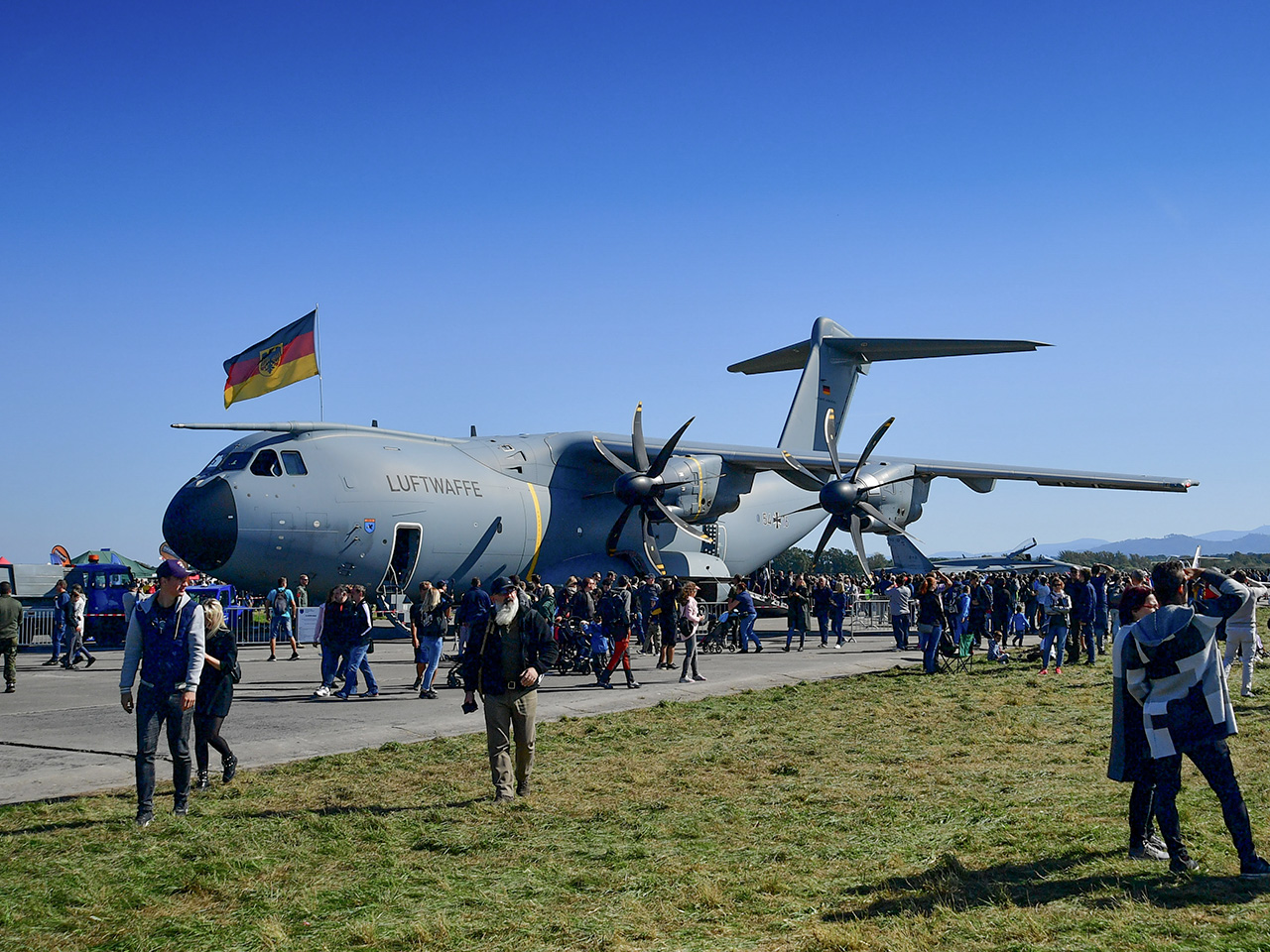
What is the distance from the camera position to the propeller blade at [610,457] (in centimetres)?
2522

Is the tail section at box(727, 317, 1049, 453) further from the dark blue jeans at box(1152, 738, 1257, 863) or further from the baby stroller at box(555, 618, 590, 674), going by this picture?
the dark blue jeans at box(1152, 738, 1257, 863)

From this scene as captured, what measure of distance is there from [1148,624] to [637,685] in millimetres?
10843

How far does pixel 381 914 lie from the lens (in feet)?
18.4

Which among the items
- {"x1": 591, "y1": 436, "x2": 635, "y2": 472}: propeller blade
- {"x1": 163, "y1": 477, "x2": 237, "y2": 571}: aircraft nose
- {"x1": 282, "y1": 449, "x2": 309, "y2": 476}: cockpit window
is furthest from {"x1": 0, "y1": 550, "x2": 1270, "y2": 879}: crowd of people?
{"x1": 591, "y1": 436, "x2": 635, "y2": 472}: propeller blade

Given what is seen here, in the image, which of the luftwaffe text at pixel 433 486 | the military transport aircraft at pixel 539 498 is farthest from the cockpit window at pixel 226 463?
the luftwaffe text at pixel 433 486

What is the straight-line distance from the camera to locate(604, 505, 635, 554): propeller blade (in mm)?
24875

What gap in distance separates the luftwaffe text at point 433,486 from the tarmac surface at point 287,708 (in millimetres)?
3360

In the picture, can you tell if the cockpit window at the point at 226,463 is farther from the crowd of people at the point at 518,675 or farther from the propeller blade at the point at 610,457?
the propeller blade at the point at 610,457

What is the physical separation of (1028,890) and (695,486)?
Result: 66.1 feet

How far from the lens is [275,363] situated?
2611cm

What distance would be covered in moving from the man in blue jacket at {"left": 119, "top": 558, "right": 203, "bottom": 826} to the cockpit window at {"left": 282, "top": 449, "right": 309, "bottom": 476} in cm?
1317

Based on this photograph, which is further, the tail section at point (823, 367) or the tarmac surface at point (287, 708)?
the tail section at point (823, 367)

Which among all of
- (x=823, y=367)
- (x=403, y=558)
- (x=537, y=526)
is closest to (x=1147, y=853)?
(x=403, y=558)

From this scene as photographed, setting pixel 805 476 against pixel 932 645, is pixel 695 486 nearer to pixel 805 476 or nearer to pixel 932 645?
pixel 805 476
